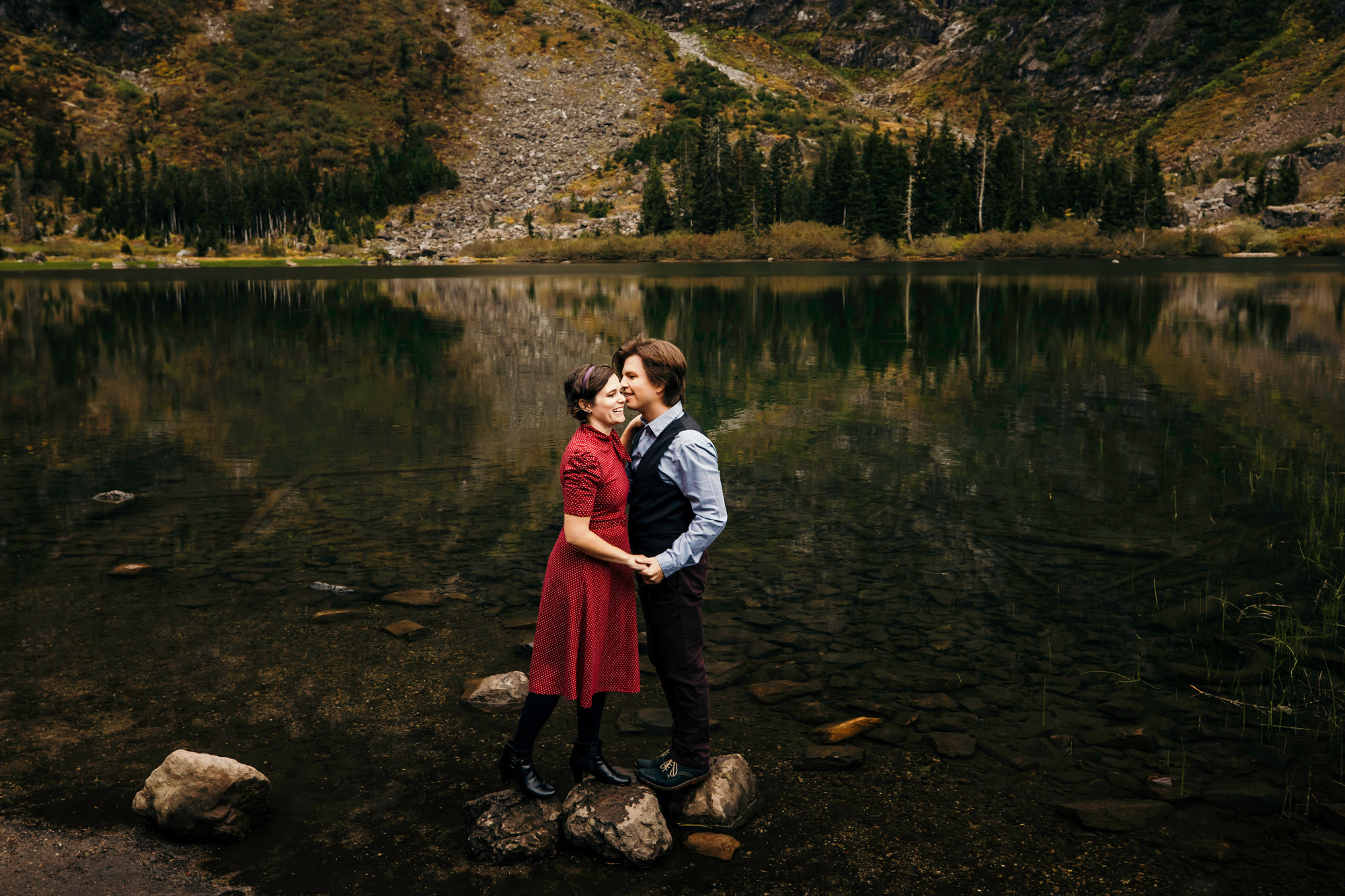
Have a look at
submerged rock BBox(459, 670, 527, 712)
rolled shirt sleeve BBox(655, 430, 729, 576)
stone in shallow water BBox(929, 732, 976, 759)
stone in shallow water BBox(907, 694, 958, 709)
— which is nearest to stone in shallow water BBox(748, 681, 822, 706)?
stone in shallow water BBox(907, 694, 958, 709)

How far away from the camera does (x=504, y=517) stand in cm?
1363

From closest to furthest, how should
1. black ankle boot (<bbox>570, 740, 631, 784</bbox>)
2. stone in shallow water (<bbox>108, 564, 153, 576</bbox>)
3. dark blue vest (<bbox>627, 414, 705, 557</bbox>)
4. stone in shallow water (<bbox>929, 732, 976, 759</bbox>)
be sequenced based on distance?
1. dark blue vest (<bbox>627, 414, 705, 557</bbox>)
2. black ankle boot (<bbox>570, 740, 631, 784</bbox>)
3. stone in shallow water (<bbox>929, 732, 976, 759</bbox>)
4. stone in shallow water (<bbox>108, 564, 153, 576</bbox>)

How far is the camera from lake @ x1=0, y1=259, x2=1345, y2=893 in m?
6.02

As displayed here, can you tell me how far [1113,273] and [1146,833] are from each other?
9067cm

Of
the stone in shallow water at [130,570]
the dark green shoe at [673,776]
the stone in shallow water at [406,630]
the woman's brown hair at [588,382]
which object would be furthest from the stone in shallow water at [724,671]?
the stone in shallow water at [130,570]

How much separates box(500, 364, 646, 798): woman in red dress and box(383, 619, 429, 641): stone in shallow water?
3.47 m

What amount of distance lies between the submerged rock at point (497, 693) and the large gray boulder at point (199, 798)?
2.10 metres

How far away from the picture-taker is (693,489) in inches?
225

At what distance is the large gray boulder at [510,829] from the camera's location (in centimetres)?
568

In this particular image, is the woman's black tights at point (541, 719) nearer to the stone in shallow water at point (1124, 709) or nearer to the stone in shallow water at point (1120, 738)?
the stone in shallow water at point (1120, 738)

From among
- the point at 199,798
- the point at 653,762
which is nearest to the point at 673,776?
the point at 653,762

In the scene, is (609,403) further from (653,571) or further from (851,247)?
(851,247)

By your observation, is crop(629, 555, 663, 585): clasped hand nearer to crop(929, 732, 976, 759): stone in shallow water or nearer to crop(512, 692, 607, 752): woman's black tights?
crop(512, 692, 607, 752): woman's black tights

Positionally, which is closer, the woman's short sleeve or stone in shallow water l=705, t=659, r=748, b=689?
the woman's short sleeve
